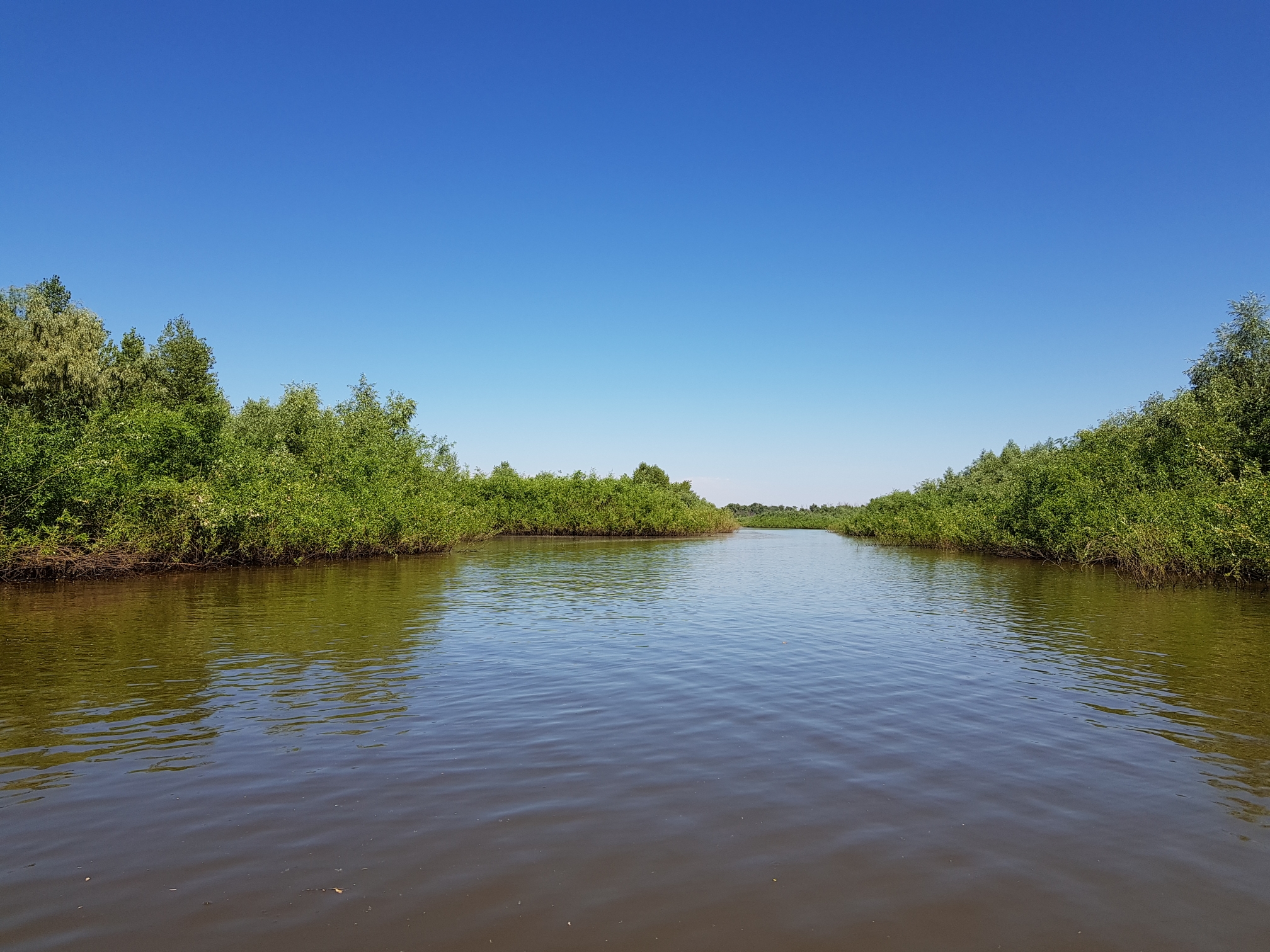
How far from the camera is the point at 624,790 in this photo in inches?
281

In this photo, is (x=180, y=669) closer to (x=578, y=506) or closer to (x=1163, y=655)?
(x=1163, y=655)

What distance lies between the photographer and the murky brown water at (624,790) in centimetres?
488

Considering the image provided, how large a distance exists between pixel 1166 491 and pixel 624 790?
128ft

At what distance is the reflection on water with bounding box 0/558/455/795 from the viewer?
8547 mm

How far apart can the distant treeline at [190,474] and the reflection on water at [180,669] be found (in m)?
2.90

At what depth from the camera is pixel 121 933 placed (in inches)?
181

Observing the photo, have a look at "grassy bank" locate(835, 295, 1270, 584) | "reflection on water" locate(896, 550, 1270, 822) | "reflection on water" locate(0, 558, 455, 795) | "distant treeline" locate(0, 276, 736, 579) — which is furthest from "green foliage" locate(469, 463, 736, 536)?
"reflection on water" locate(896, 550, 1270, 822)

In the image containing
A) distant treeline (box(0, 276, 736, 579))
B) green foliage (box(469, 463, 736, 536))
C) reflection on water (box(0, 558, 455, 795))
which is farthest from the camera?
green foliage (box(469, 463, 736, 536))

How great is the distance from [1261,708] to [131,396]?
65.1 metres

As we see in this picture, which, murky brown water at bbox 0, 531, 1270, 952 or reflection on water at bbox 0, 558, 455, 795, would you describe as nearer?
murky brown water at bbox 0, 531, 1270, 952

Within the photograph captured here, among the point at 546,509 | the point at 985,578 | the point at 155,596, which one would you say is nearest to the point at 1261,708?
the point at 985,578

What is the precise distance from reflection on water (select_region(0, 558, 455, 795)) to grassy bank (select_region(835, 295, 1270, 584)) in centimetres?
2746

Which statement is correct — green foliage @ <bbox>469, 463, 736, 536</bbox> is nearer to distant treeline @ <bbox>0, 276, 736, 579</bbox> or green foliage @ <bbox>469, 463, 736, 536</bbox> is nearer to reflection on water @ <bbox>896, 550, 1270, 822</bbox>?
distant treeline @ <bbox>0, 276, 736, 579</bbox>

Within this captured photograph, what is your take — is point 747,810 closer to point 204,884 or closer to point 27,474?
point 204,884
